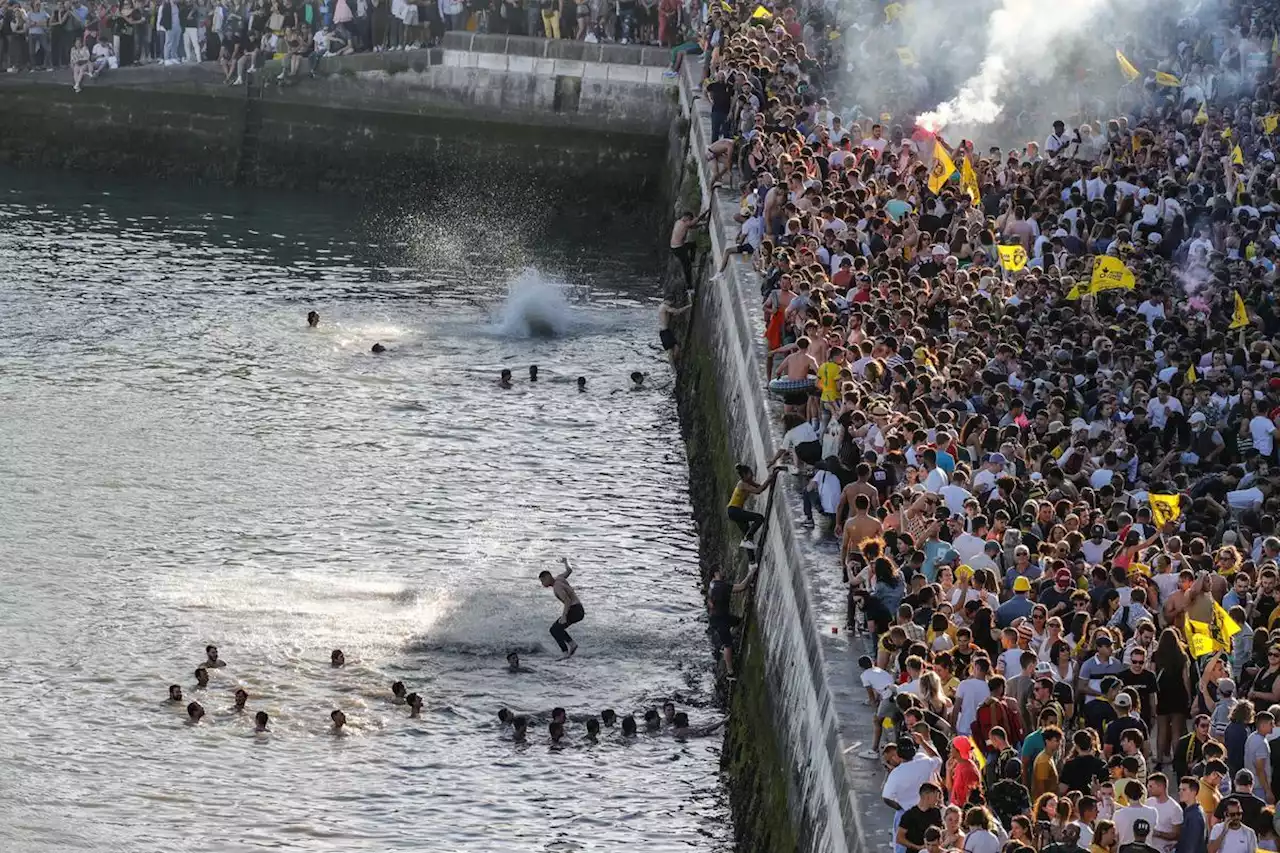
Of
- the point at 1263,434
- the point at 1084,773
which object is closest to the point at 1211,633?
the point at 1084,773

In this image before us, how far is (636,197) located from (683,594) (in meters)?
24.8

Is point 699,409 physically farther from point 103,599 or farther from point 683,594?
point 103,599

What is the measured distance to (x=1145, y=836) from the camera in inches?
669

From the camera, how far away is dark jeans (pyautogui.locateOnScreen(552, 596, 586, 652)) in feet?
104

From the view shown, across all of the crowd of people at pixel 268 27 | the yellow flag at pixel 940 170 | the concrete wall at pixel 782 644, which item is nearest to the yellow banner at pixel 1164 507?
the concrete wall at pixel 782 644

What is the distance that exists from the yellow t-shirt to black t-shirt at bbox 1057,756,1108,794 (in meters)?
9.56

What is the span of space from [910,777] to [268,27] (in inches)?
1752

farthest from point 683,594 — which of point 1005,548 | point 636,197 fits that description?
point 636,197

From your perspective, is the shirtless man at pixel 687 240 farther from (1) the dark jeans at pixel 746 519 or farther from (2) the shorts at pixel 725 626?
(2) the shorts at pixel 725 626

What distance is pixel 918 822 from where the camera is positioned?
17.4 metres

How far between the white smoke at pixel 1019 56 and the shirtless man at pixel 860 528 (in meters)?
24.1

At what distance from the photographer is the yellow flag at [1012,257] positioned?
34.0 m

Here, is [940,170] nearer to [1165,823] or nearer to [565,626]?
[565,626]

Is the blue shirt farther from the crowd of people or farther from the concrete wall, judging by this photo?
the crowd of people
